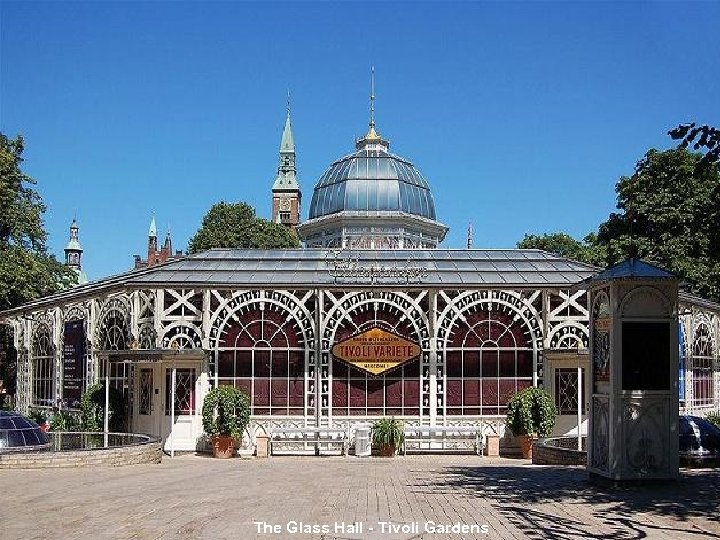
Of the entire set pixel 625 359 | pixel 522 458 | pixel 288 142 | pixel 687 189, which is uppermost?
pixel 288 142

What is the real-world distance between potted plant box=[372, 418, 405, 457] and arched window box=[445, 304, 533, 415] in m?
2.33

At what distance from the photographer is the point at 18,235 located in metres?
39.9

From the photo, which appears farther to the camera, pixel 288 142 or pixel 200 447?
pixel 288 142

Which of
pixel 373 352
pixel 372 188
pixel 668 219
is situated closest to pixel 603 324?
pixel 373 352

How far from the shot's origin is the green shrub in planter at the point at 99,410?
26.8 m

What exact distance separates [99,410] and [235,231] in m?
35.2

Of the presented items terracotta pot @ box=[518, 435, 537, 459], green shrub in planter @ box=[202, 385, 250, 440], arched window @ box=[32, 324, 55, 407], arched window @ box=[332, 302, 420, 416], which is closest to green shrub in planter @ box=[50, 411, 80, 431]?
arched window @ box=[32, 324, 55, 407]

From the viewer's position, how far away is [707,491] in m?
14.3

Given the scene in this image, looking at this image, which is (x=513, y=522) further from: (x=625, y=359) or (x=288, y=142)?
(x=288, y=142)

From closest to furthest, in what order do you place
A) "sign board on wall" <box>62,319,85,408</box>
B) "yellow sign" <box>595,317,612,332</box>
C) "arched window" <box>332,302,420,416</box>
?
"yellow sign" <box>595,317,612,332</box> < "arched window" <box>332,302,420,416</box> < "sign board on wall" <box>62,319,85,408</box>

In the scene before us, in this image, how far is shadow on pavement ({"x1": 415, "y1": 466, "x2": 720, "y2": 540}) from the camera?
1134 centimetres

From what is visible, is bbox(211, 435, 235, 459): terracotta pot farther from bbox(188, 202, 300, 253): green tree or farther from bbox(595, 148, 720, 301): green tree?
bbox(188, 202, 300, 253): green tree

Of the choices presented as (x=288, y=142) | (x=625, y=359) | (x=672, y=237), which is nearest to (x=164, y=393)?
(x=625, y=359)

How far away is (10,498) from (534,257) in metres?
18.9
